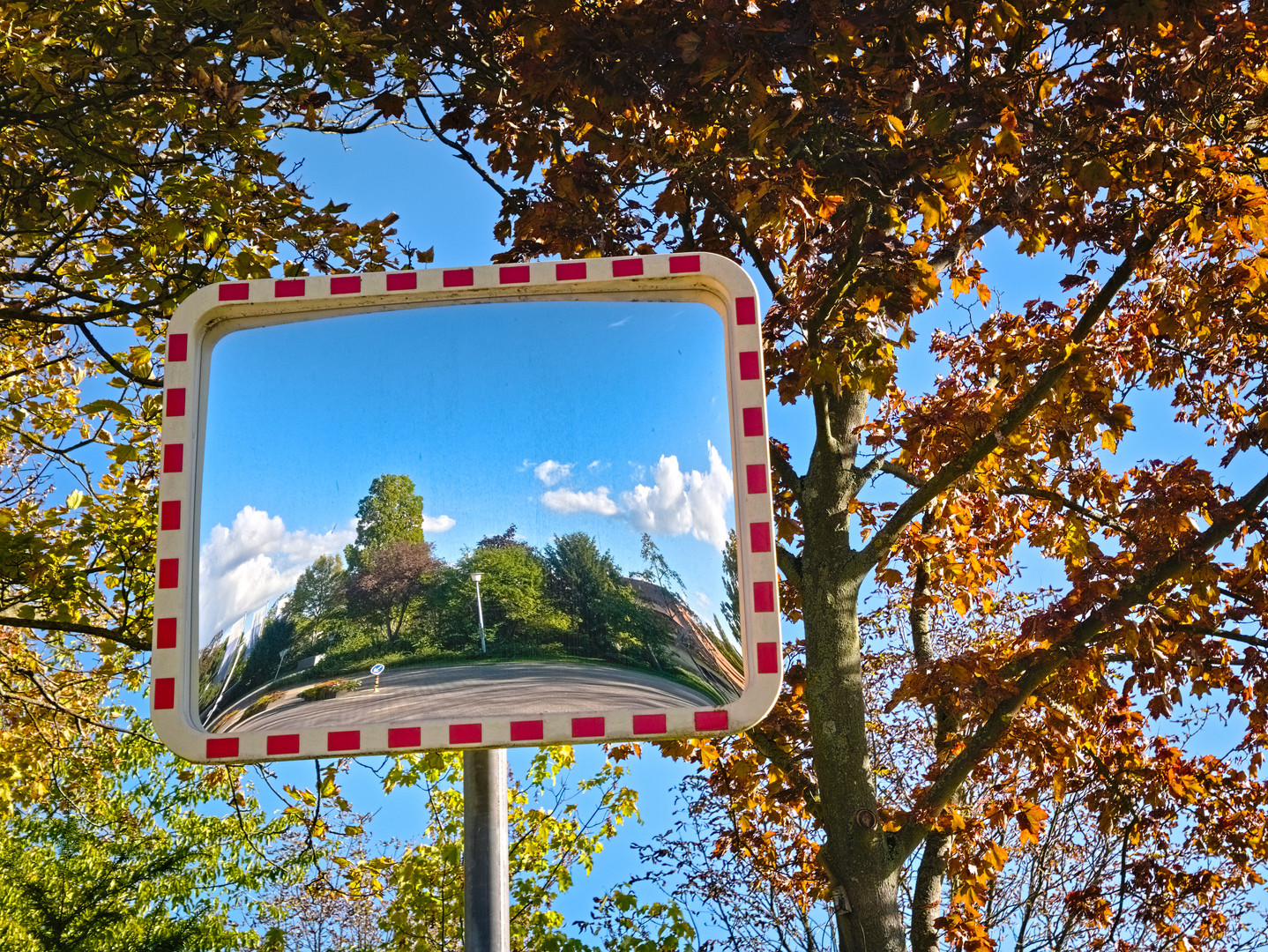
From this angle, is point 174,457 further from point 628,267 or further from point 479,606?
point 628,267

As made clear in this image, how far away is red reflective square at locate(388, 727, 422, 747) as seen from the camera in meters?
3.58

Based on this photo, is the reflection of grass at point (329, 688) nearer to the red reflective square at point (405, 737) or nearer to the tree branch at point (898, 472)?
the red reflective square at point (405, 737)

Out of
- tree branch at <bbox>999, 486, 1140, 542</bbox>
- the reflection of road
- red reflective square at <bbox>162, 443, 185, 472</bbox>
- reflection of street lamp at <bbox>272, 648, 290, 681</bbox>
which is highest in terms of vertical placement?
tree branch at <bbox>999, 486, 1140, 542</bbox>

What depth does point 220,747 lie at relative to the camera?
3.62 m

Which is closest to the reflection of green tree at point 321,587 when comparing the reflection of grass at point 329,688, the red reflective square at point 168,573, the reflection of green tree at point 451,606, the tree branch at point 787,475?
the reflection of green tree at point 451,606

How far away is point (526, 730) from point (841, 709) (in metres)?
4.44

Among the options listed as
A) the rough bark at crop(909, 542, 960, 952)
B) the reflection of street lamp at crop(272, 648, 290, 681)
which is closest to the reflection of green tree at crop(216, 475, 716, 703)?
the reflection of street lamp at crop(272, 648, 290, 681)

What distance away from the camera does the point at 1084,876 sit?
10094 millimetres

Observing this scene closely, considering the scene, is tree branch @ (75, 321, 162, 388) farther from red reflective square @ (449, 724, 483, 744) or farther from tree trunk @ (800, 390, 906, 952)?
red reflective square @ (449, 724, 483, 744)

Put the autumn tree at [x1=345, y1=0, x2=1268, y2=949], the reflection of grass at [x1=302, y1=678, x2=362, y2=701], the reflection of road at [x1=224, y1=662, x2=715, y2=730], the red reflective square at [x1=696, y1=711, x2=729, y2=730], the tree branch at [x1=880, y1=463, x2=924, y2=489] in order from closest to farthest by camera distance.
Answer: the red reflective square at [x1=696, y1=711, x2=729, y2=730] → the reflection of road at [x1=224, y1=662, x2=715, y2=730] → the reflection of grass at [x1=302, y1=678, x2=362, y2=701] → the autumn tree at [x1=345, y1=0, x2=1268, y2=949] → the tree branch at [x1=880, y1=463, x2=924, y2=489]

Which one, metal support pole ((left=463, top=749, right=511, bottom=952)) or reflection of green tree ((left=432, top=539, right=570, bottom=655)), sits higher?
reflection of green tree ((left=432, top=539, right=570, bottom=655))

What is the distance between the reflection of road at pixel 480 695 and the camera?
3.65m

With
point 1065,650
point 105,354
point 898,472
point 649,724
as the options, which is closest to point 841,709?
point 1065,650

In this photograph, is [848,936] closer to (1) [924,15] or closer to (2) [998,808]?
(2) [998,808]
